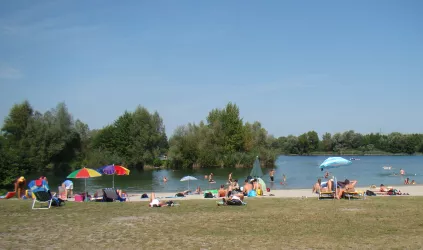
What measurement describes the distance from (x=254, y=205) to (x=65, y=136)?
5229cm

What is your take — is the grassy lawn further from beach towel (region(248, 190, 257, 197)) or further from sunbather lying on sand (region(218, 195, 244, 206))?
beach towel (region(248, 190, 257, 197))

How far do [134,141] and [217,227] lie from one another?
68.0 m

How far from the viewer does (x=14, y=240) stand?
9172 mm

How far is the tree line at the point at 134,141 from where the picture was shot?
59.8 metres

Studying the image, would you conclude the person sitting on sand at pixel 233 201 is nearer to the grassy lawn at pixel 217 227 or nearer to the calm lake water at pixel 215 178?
the grassy lawn at pixel 217 227

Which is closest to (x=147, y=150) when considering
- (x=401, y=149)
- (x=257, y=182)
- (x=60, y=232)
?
(x=257, y=182)

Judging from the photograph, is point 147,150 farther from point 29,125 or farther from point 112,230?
point 112,230

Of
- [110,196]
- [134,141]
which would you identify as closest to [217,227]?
[110,196]

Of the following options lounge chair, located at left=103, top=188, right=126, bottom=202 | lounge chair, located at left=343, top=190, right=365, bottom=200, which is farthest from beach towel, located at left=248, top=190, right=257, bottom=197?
lounge chair, located at left=103, top=188, right=126, bottom=202

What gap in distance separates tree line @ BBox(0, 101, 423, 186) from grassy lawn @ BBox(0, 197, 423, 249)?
1697 inches

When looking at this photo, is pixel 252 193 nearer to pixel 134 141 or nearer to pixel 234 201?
pixel 234 201

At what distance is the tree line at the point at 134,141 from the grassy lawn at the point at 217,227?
4311 cm

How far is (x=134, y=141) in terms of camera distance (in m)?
77.1

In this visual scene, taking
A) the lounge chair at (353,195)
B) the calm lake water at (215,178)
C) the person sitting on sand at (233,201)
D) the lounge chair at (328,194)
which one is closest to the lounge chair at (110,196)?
the person sitting on sand at (233,201)
